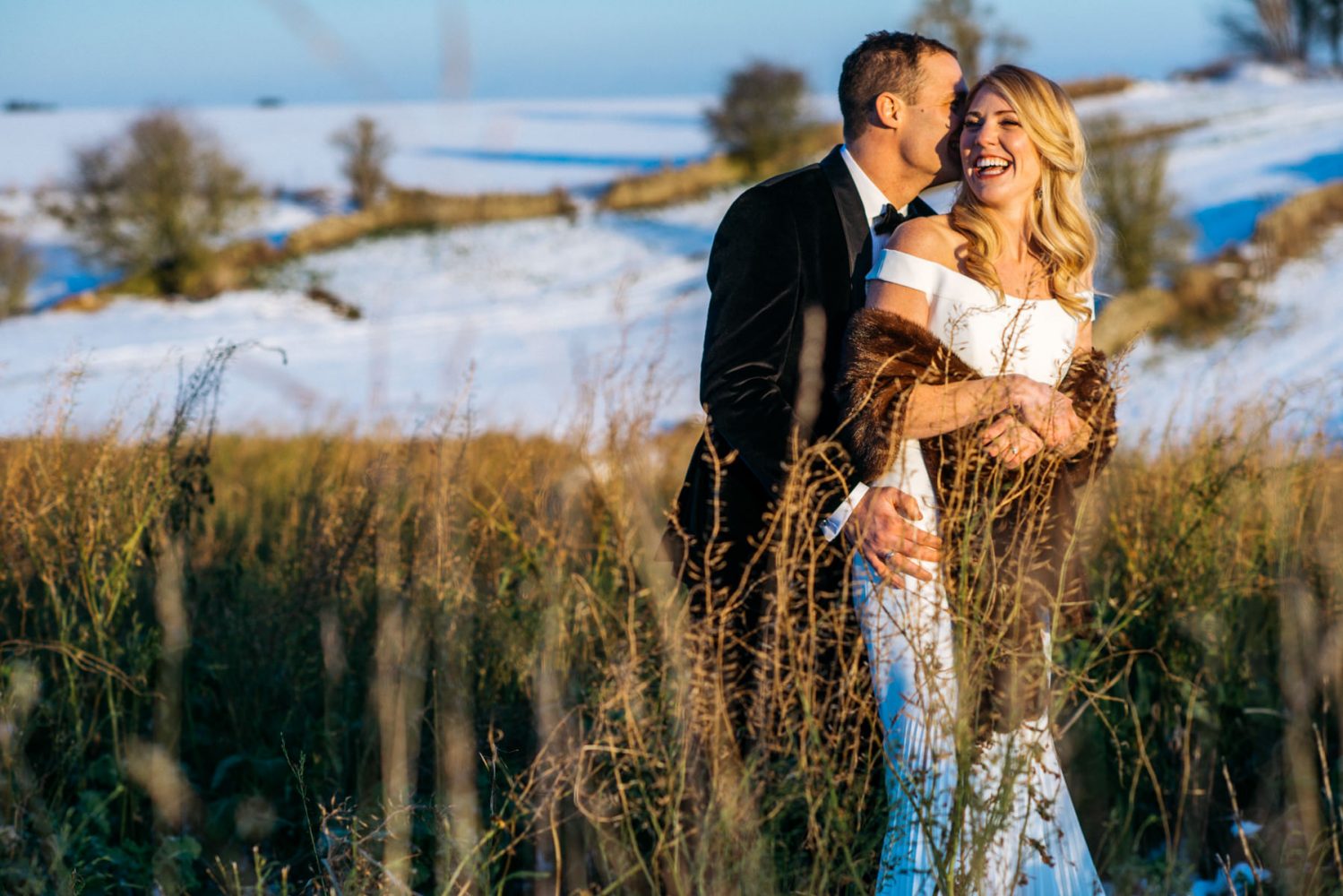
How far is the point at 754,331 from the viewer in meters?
2.59

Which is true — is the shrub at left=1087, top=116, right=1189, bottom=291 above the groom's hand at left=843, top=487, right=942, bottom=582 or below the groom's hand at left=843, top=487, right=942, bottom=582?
above

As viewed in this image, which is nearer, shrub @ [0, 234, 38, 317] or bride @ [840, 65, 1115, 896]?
bride @ [840, 65, 1115, 896]

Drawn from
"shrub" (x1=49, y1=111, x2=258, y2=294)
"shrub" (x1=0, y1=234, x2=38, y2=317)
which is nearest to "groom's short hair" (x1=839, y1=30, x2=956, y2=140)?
"shrub" (x1=0, y1=234, x2=38, y2=317)

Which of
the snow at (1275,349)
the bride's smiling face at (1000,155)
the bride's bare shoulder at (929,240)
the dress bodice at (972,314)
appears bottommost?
the snow at (1275,349)

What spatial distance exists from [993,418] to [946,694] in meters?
0.52

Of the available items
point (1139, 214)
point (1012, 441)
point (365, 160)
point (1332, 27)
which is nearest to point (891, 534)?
point (1012, 441)

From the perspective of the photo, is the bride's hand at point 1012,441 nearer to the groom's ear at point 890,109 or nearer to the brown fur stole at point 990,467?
the brown fur stole at point 990,467

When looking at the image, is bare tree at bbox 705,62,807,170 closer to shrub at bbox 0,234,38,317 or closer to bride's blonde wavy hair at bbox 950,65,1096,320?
shrub at bbox 0,234,38,317

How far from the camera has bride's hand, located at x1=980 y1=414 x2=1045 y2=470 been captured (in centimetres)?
216

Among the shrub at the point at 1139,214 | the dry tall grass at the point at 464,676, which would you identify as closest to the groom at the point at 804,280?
the dry tall grass at the point at 464,676

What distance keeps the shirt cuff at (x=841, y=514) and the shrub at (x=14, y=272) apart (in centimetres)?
2255

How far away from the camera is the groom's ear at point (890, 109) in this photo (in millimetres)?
2680

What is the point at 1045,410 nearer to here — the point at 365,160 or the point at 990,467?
the point at 990,467

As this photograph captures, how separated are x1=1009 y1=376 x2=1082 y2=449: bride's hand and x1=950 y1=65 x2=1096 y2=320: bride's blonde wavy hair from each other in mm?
241
